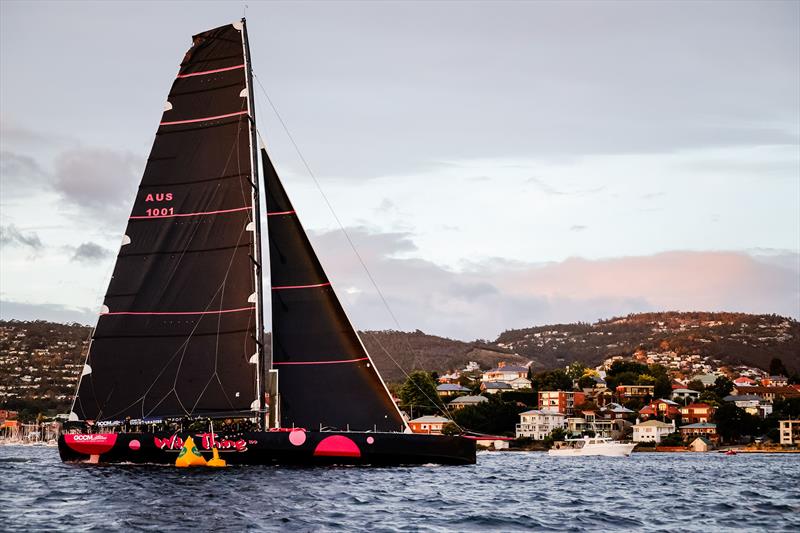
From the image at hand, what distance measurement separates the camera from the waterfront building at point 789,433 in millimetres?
131375

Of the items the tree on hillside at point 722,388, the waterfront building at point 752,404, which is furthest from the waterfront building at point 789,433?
the tree on hillside at point 722,388

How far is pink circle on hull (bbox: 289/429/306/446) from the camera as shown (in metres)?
42.6

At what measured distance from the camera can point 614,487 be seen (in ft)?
141

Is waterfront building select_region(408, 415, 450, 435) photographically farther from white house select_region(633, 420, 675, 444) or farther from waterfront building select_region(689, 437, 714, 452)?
waterfront building select_region(689, 437, 714, 452)

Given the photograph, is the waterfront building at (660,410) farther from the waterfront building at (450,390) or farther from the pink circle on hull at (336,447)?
the pink circle on hull at (336,447)

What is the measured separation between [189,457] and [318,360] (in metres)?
6.58

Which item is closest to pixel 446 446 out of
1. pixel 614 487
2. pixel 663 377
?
pixel 614 487

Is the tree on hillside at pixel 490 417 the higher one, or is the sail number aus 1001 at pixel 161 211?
the sail number aus 1001 at pixel 161 211

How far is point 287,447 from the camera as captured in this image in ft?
140

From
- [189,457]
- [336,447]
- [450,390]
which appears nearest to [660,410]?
[450,390]

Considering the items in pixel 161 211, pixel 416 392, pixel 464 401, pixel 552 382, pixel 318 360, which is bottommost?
pixel 464 401

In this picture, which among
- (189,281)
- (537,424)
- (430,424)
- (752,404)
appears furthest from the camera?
(752,404)

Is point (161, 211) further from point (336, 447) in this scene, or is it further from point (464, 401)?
point (464, 401)

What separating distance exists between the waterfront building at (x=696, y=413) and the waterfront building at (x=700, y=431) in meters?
10.0
